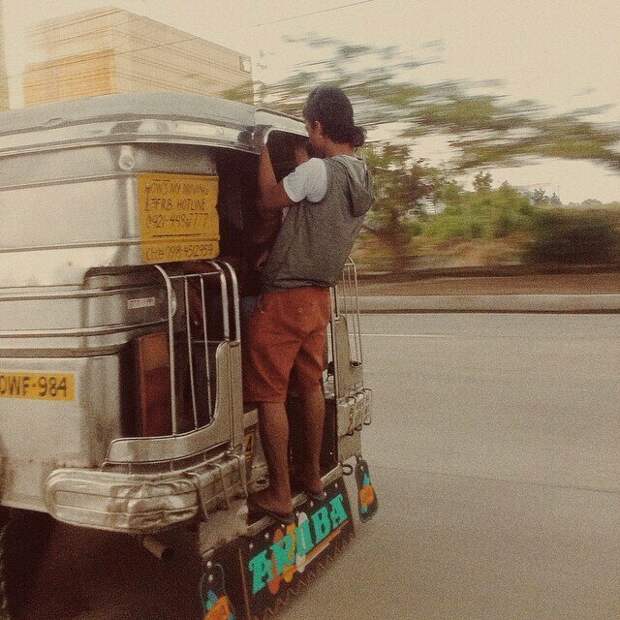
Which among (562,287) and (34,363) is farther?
(562,287)

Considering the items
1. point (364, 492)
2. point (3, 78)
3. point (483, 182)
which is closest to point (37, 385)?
point (364, 492)

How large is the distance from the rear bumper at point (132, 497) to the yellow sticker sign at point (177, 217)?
66cm

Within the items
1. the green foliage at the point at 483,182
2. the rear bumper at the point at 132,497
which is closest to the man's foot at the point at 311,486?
the rear bumper at the point at 132,497

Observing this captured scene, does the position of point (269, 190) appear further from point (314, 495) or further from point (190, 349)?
point (314, 495)

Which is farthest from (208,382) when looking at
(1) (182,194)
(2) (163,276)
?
(1) (182,194)

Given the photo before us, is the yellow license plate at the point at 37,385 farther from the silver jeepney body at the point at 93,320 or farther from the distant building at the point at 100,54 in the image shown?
the distant building at the point at 100,54

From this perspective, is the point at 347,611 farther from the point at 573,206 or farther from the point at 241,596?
the point at 573,206

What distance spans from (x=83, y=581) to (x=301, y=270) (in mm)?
1656

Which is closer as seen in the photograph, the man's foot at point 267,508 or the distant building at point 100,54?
the man's foot at point 267,508

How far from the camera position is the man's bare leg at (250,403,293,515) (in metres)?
2.66

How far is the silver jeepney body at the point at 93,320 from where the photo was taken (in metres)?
2.20

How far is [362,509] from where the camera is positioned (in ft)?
11.3

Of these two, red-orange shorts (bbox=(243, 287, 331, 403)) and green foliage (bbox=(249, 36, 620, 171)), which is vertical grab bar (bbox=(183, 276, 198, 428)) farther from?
green foliage (bbox=(249, 36, 620, 171))

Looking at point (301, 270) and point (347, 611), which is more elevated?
point (301, 270)
